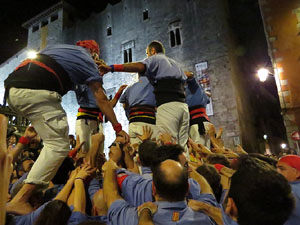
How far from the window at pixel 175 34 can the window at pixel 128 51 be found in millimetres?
3246

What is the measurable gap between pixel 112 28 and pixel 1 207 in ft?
68.0

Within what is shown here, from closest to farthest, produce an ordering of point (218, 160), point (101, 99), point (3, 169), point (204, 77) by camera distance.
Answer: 1. point (3, 169)
2. point (101, 99)
3. point (218, 160)
4. point (204, 77)

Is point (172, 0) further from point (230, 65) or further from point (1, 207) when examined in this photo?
point (1, 207)

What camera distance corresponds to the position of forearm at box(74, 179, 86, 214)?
67.4 inches

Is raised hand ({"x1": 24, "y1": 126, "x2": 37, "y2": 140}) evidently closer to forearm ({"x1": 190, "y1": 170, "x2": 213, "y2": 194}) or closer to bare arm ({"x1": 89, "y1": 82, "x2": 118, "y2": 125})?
bare arm ({"x1": 89, "y1": 82, "x2": 118, "y2": 125})

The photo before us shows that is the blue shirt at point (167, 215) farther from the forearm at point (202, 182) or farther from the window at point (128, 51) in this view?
the window at point (128, 51)

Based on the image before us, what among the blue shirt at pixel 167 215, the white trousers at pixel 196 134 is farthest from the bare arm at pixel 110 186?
the white trousers at pixel 196 134

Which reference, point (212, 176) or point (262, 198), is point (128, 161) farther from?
point (262, 198)

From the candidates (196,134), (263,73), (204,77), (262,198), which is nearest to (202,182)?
(262,198)

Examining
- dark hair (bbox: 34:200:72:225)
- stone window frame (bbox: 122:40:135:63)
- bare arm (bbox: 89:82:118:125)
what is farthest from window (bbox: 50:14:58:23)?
dark hair (bbox: 34:200:72:225)

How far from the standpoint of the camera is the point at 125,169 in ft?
6.98

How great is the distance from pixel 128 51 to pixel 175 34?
4052mm

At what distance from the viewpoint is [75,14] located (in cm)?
2389

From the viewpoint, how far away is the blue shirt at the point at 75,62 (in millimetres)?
2447
